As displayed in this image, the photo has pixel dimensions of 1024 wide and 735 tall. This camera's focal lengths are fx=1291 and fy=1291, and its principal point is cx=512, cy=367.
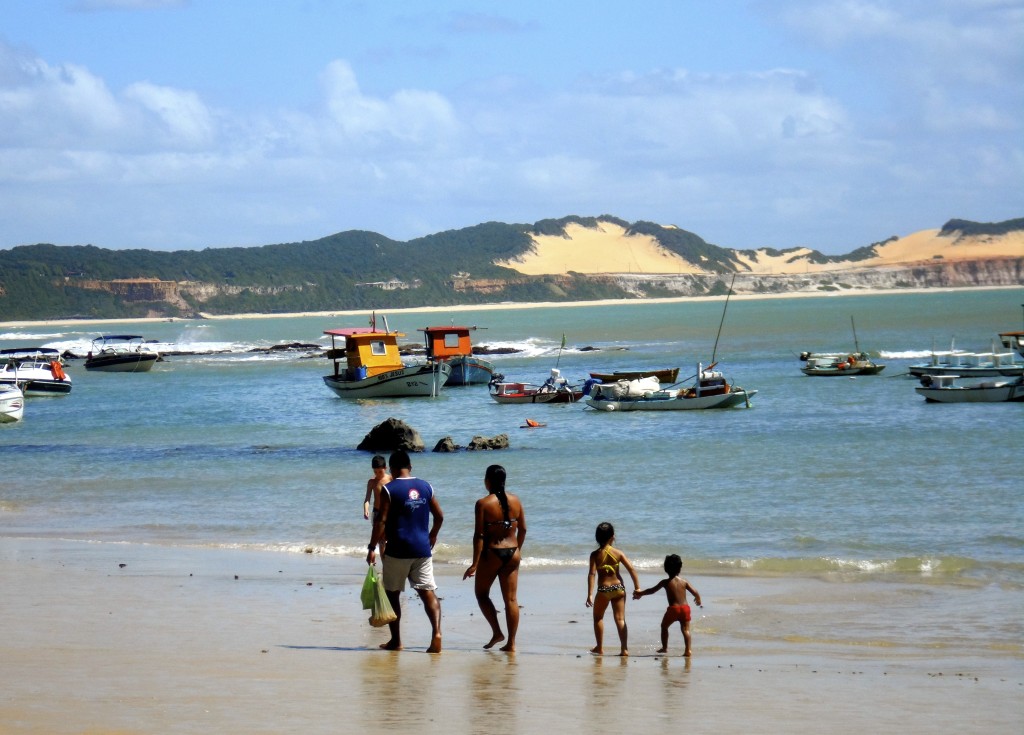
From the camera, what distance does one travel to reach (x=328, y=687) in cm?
854

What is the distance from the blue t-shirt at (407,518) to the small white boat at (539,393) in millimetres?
38230

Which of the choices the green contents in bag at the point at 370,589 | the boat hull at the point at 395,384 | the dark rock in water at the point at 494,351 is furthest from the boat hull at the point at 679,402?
the dark rock in water at the point at 494,351

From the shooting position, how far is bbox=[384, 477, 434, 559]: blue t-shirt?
953cm

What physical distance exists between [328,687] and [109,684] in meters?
1.42

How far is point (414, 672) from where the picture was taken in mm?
9172

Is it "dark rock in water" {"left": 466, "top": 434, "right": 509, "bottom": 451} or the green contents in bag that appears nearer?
the green contents in bag

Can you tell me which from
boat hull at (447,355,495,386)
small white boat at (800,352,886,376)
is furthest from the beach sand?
small white boat at (800,352,886,376)

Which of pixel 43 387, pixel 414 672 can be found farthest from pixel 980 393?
pixel 414 672

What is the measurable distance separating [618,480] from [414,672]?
16.1m

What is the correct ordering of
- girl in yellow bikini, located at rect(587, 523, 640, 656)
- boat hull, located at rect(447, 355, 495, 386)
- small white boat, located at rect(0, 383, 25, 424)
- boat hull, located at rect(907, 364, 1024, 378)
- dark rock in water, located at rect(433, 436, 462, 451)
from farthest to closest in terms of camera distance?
boat hull, located at rect(447, 355, 495, 386) → boat hull, located at rect(907, 364, 1024, 378) → small white boat, located at rect(0, 383, 25, 424) → dark rock in water, located at rect(433, 436, 462, 451) → girl in yellow bikini, located at rect(587, 523, 640, 656)

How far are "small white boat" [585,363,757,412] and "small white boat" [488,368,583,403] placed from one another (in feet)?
12.3

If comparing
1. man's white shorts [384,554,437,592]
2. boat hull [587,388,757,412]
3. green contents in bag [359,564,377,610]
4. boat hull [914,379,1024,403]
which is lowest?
boat hull [587,388,757,412]

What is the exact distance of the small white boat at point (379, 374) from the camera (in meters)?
52.0

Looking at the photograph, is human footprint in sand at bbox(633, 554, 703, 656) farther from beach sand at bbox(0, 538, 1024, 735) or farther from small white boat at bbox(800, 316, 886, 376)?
small white boat at bbox(800, 316, 886, 376)
